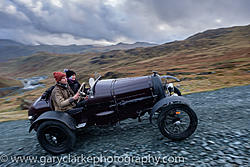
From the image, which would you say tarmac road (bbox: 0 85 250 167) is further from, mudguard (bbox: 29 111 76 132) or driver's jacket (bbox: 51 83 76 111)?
driver's jacket (bbox: 51 83 76 111)

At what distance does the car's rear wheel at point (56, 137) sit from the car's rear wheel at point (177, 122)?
2.77 metres

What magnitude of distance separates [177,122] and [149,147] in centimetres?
109

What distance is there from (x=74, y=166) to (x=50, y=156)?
1.16m

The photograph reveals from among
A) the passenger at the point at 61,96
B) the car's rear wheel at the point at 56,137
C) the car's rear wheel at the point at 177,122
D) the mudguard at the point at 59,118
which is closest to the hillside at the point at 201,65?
the passenger at the point at 61,96

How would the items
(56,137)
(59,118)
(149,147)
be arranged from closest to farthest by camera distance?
(149,147) < (59,118) < (56,137)

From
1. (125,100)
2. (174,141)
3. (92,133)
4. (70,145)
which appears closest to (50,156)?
(70,145)

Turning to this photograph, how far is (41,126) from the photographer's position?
4422 mm

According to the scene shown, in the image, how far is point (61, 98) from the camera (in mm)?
4703

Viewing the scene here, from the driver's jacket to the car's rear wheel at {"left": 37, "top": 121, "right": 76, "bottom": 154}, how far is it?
21.4 inches

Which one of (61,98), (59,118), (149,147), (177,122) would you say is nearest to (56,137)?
(59,118)

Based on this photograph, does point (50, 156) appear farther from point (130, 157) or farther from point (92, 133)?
point (130, 157)

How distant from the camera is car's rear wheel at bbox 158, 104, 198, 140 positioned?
4242 millimetres

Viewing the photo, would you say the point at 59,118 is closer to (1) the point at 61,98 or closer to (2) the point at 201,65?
(1) the point at 61,98

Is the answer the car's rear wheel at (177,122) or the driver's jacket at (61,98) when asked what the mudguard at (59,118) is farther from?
the car's rear wheel at (177,122)
